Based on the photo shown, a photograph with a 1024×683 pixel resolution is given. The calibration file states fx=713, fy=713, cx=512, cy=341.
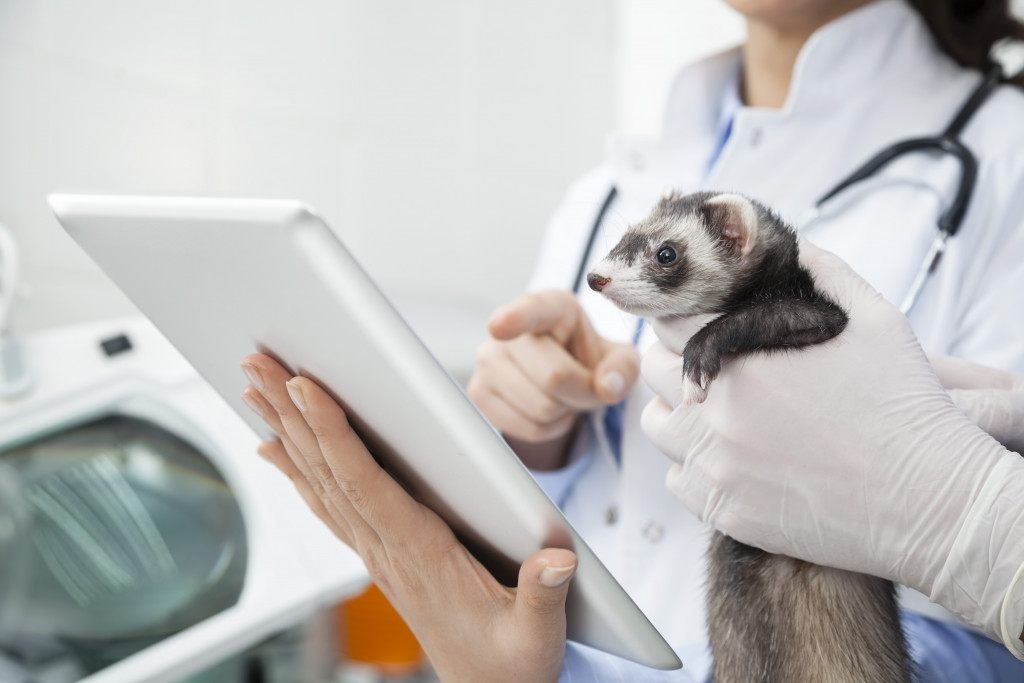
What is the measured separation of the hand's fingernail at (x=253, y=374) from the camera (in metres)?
0.47

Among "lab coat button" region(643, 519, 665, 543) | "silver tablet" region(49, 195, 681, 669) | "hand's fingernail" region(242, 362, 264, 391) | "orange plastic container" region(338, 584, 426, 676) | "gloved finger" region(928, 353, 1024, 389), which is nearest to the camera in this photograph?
"silver tablet" region(49, 195, 681, 669)

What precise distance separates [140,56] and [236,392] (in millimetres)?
994

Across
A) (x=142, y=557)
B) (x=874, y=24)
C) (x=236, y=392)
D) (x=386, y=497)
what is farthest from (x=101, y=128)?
(x=874, y=24)

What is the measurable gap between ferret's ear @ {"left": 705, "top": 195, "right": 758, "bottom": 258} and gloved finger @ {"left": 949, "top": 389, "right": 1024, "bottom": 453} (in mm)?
217

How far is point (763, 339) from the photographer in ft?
1.50

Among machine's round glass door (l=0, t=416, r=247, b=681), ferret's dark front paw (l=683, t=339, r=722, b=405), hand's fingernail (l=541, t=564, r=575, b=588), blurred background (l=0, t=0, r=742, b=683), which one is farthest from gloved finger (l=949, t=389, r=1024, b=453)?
machine's round glass door (l=0, t=416, r=247, b=681)

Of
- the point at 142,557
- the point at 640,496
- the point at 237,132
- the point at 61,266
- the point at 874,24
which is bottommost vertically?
the point at 142,557

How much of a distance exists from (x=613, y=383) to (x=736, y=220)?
0.27 meters

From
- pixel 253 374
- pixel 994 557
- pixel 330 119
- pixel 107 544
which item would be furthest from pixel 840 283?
pixel 330 119

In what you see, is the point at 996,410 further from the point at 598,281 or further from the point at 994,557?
the point at 598,281

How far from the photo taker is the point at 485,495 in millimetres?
422

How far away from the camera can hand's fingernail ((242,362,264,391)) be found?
1.53 ft

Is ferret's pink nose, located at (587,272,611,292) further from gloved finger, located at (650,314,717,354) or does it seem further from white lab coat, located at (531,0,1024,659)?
white lab coat, located at (531,0,1024,659)

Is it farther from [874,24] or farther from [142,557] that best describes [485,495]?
[142,557]
